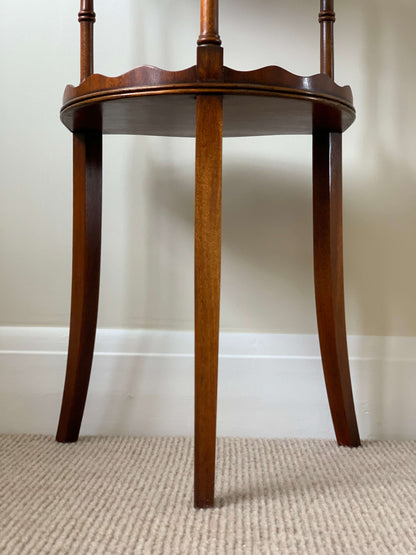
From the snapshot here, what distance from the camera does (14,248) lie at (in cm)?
120

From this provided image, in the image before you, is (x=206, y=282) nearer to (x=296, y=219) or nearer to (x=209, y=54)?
(x=209, y=54)

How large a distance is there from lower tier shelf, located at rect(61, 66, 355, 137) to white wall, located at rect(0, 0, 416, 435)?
0.69 ft

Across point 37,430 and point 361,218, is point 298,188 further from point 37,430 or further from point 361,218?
point 37,430

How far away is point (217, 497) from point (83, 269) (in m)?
0.39

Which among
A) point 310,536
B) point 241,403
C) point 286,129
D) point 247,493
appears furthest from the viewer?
point 241,403

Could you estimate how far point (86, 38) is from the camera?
102 cm

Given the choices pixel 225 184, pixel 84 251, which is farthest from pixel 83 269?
pixel 225 184

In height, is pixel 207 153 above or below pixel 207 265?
above

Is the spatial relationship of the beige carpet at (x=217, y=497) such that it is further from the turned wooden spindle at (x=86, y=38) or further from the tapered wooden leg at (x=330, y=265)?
the turned wooden spindle at (x=86, y=38)

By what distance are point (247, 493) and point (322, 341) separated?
281mm

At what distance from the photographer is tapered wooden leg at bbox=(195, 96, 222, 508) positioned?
77cm

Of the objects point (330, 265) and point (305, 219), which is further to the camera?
point (305, 219)

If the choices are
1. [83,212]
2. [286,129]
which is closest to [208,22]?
[286,129]

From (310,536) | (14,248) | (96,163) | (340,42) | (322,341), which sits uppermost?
(340,42)
